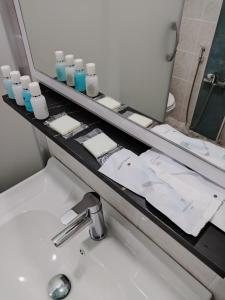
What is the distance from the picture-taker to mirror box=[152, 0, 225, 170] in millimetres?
482

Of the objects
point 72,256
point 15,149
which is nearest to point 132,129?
point 72,256

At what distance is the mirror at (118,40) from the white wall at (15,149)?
230mm

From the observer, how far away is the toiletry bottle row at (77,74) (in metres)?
0.75

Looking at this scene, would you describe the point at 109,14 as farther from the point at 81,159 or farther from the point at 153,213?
the point at 153,213

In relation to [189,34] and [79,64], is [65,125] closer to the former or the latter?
[79,64]

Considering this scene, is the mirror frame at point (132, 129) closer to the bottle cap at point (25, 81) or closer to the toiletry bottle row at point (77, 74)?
the toiletry bottle row at point (77, 74)

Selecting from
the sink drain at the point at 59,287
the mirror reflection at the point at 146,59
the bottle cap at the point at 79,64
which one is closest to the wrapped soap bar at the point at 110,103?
the mirror reflection at the point at 146,59

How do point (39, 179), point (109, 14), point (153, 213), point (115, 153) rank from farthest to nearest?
1. point (39, 179)
2. point (109, 14)
3. point (115, 153)
4. point (153, 213)

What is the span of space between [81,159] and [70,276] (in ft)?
1.38

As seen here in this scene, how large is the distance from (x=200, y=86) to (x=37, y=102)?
1.64 feet

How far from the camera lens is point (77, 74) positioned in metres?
0.77

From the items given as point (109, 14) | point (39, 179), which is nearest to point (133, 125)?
point (109, 14)

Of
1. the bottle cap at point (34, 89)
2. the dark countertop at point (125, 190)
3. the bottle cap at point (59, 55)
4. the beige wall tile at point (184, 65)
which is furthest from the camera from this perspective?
the bottle cap at point (59, 55)

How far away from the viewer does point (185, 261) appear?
0.59 metres
